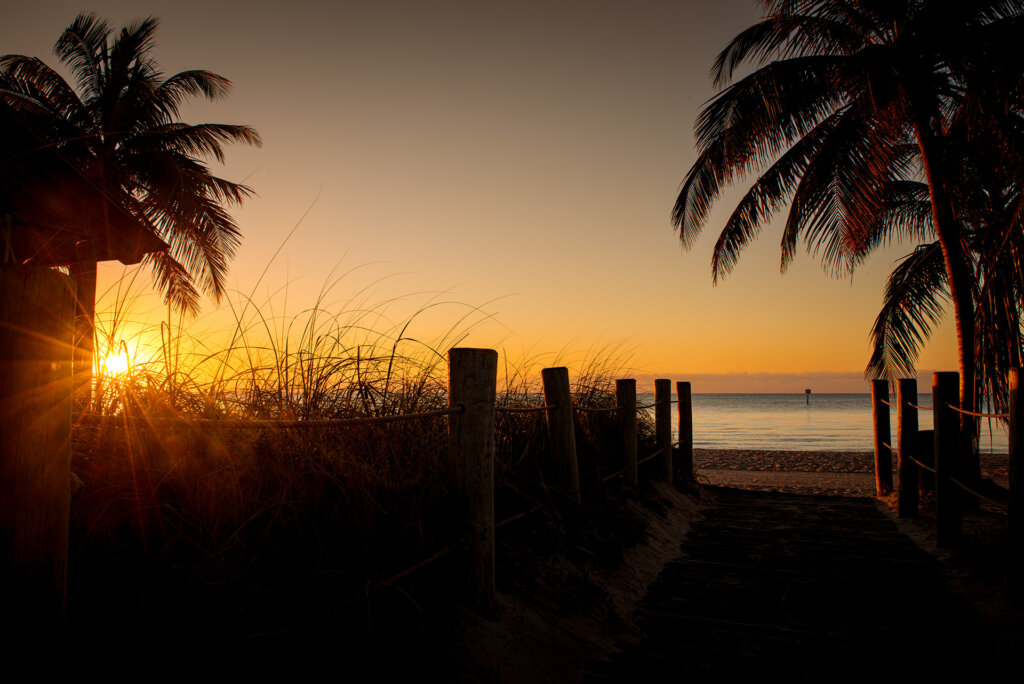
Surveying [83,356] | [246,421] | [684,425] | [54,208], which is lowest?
[684,425]

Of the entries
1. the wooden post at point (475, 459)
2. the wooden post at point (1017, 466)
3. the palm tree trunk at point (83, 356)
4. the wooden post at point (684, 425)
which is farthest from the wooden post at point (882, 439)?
the palm tree trunk at point (83, 356)

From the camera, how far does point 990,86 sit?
199 inches

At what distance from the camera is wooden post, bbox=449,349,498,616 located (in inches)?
90.5

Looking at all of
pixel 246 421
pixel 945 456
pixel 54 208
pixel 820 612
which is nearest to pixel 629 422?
pixel 820 612

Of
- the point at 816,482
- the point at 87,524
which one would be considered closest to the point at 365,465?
the point at 87,524

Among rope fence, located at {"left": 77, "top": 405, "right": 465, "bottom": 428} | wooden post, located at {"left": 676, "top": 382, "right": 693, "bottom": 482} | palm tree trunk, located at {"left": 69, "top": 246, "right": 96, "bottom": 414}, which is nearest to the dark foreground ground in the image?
rope fence, located at {"left": 77, "top": 405, "right": 465, "bottom": 428}

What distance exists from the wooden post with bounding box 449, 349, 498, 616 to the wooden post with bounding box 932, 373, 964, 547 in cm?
342

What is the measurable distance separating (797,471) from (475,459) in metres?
12.2

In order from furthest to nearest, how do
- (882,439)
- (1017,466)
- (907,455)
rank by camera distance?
(882,439), (907,455), (1017,466)

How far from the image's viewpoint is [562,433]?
3412mm

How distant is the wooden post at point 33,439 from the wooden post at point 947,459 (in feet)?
15.6

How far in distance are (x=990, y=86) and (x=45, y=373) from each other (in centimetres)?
670

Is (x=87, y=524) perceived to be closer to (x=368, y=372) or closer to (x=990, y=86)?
(x=368, y=372)

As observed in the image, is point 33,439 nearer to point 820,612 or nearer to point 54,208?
point 820,612
